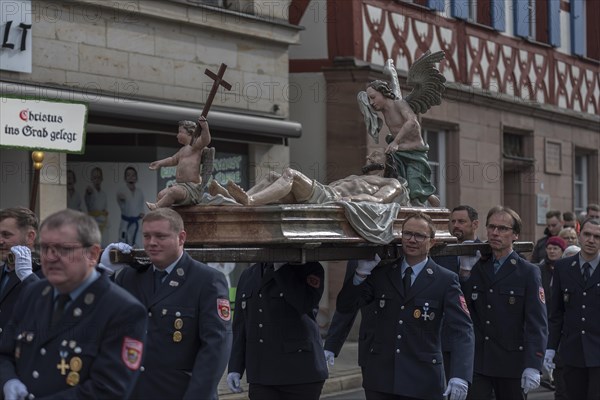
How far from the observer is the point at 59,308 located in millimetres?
6117

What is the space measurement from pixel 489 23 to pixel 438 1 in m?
2.22

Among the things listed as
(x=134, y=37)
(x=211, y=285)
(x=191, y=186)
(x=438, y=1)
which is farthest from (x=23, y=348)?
(x=438, y=1)

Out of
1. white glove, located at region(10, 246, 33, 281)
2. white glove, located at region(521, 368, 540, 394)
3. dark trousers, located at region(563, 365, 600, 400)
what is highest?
white glove, located at region(10, 246, 33, 281)

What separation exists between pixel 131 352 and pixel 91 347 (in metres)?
0.17

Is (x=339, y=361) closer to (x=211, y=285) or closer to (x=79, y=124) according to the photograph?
(x=79, y=124)

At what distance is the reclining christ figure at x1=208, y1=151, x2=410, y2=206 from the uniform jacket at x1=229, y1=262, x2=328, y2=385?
0.48m

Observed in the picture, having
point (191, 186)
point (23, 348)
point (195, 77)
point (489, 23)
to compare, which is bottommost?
point (23, 348)

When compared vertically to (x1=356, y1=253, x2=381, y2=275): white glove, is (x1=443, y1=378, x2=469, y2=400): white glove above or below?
below

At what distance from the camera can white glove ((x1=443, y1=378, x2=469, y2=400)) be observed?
9.09m

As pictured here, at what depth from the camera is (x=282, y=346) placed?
9.38 meters

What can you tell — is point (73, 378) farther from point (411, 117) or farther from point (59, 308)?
point (411, 117)

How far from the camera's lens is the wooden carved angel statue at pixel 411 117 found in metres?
11.2

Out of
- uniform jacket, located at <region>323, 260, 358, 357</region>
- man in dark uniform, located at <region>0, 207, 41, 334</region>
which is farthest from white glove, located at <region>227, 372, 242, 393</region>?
man in dark uniform, located at <region>0, 207, 41, 334</region>

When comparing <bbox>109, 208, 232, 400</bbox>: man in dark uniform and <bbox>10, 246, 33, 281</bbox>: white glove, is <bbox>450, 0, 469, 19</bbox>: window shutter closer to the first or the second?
<bbox>10, 246, 33, 281</bbox>: white glove
